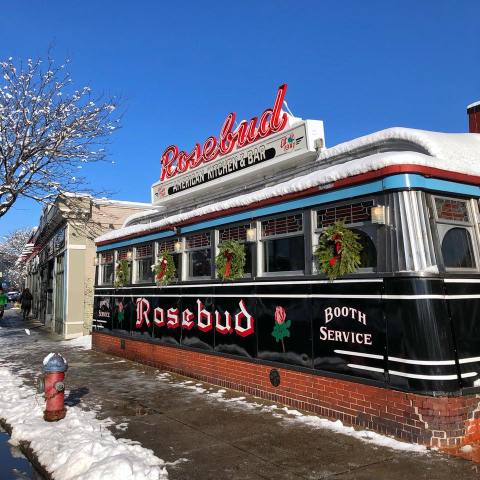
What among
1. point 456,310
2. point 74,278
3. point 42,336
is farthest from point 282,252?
point 42,336

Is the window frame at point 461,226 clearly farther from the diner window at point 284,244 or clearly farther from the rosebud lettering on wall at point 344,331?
the diner window at point 284,244

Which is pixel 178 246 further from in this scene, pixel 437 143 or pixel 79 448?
pixel 437 143

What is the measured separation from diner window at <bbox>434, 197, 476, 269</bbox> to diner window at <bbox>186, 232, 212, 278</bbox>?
4467 millimetres

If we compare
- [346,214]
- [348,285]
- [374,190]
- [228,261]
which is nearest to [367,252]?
[348,285]

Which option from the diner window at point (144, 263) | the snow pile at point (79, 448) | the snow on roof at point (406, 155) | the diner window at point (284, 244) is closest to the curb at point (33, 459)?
the snow pile at point (79, 448)

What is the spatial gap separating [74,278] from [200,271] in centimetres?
1026

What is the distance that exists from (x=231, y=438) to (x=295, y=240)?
284 cm

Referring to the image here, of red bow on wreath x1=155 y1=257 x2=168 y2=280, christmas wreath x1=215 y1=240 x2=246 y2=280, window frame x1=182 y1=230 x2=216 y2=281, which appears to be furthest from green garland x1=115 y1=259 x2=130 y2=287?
christmas wreath x1=215 y1=240 x2=246 y2=280

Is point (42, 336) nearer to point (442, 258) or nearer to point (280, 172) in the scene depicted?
point (280, 172)

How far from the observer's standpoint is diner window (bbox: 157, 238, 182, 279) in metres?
10.0

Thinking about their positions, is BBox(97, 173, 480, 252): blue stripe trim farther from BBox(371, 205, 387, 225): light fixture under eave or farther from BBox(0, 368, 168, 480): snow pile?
BBox(0, 368, 168, 480): snow pile

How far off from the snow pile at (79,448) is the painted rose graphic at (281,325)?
2.58 m

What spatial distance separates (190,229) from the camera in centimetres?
950

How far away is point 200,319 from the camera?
29.9 ft
